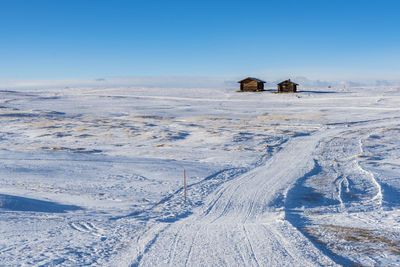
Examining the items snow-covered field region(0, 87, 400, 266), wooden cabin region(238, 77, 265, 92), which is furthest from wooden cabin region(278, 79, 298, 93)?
snow-covered field region(0, 87, 400, 266)

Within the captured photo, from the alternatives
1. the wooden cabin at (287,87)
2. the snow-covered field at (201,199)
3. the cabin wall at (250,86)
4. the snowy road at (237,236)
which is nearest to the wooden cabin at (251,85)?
the cabin wall at (250,86)

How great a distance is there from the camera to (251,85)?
9312cm

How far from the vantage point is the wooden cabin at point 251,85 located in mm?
92250

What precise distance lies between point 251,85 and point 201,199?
81.4 metres

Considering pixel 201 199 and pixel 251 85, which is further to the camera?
pixel 251 85

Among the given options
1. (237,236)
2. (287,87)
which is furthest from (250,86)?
(237,236)

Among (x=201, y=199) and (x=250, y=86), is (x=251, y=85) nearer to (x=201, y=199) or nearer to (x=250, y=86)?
(x=250, y=86)

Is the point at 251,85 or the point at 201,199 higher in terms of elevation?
the point at 251,85

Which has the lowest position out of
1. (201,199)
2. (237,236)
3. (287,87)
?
(201,199)

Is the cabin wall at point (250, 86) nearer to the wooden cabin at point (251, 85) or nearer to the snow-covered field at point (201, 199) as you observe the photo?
the wooden cabin at point (251, 85)

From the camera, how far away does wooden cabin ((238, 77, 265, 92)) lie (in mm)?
92250

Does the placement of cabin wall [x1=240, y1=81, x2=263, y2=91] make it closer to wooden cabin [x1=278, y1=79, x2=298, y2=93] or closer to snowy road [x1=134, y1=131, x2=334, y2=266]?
wooden cabin [x1=278, y1=79, x2=298, y2=93]

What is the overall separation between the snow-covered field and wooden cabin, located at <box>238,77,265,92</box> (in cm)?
6006

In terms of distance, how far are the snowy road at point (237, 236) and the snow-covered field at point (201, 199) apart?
37 millimetres
